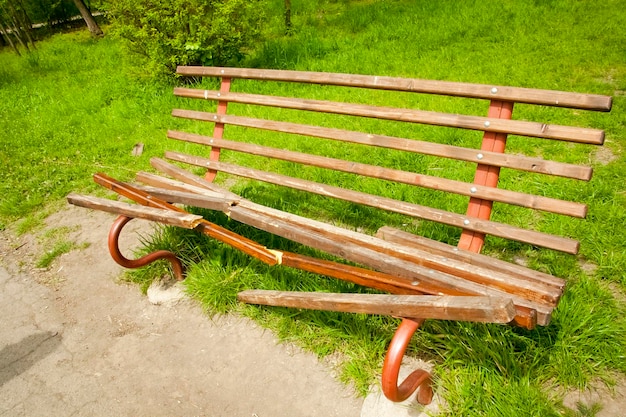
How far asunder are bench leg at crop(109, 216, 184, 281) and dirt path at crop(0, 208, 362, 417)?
1.05ft

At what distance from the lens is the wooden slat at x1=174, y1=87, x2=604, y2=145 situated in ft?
7.00

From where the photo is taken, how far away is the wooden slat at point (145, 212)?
2857 millimetres

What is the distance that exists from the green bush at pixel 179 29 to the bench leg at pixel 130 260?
4629mm

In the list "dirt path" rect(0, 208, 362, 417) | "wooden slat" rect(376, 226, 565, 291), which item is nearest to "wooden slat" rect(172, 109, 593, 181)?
"wooden slat" rect(376, 226, 565, 291)

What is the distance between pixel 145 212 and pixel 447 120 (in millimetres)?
1938

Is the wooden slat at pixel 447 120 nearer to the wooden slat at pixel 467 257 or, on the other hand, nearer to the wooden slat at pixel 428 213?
the wooden slat at pixel 428 213

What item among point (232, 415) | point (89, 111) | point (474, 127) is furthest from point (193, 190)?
point (89, 111)

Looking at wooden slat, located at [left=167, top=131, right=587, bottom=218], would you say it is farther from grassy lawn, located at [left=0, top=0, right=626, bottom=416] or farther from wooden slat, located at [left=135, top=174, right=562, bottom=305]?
grassy lawn, located at [left=0, top=0, right=626, bottom=416]

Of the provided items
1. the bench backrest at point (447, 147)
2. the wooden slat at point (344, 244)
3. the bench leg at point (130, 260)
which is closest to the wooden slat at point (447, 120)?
the bench backrest at point (447, 147)

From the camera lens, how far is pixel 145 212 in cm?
305

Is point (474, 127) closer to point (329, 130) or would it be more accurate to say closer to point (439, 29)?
point (329, 130)

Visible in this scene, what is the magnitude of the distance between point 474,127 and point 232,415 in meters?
2.04

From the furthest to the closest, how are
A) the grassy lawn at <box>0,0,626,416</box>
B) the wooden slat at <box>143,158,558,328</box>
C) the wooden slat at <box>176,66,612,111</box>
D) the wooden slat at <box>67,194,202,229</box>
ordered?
the wooden slat at <box>67,194,202,229</box>
the grassy lawn at <box>0,0,626,416</box>
the wooden slat at <box>176,66,612,111</box>
the wooden slat at <box>143,158,558,328</box>

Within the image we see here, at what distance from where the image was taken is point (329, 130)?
3232mm
